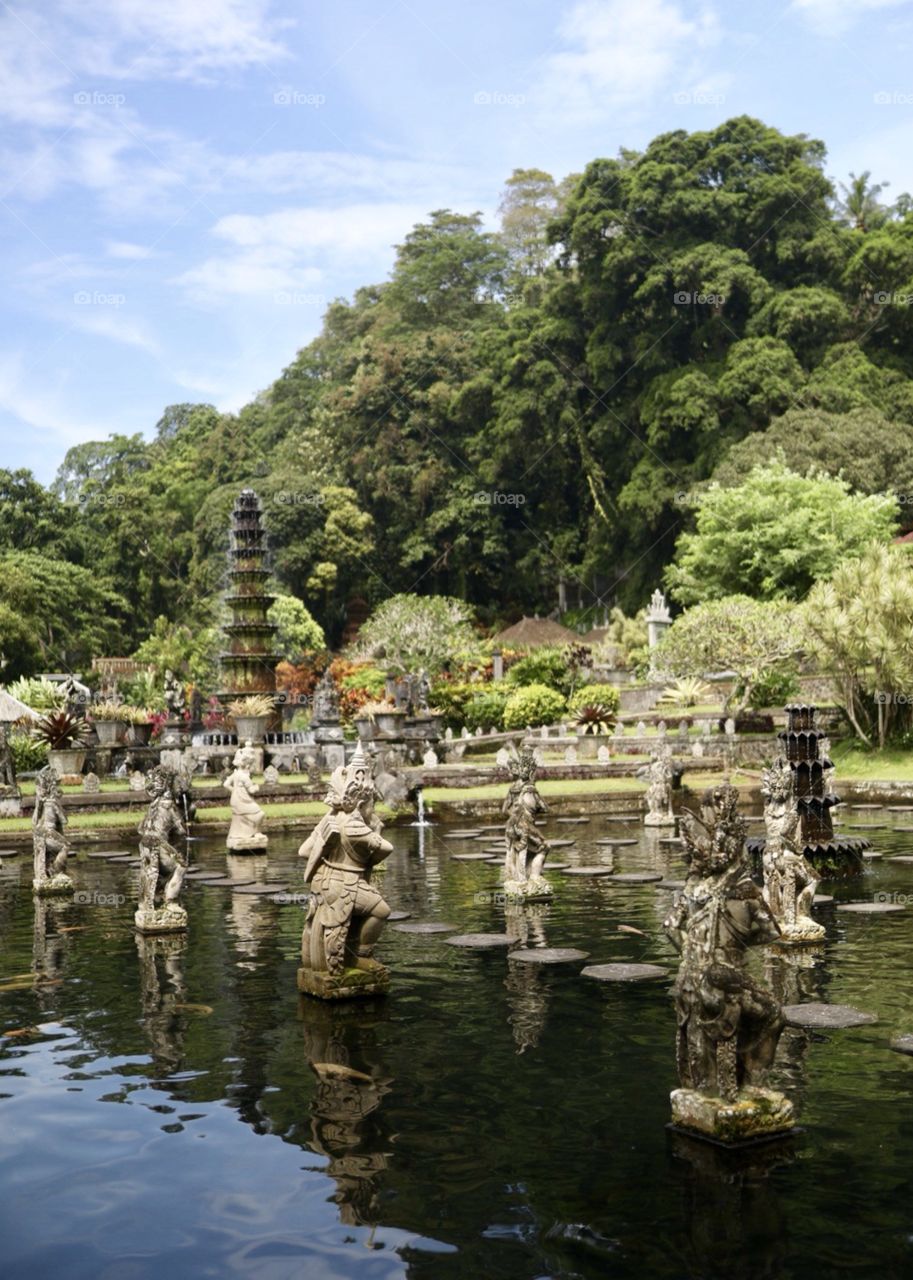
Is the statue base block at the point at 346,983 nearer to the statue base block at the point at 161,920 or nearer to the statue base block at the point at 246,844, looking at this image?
the statue base block at the point at 161,920

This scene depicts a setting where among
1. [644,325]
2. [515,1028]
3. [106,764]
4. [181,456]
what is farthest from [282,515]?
[515,1028]

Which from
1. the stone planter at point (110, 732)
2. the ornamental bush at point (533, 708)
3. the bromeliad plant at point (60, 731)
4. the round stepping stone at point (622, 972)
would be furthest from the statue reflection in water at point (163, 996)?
the ornamental bush at point (533, 708)

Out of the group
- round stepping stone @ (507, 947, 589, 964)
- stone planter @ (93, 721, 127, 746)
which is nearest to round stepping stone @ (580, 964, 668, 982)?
round stepping stone @ (507, 947, 589, 964)

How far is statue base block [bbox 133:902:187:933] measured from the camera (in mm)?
12680

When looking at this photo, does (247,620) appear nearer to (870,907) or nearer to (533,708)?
(533,708)

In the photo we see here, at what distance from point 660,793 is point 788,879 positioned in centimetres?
1092

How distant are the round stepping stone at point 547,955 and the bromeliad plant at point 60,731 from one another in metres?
20.9

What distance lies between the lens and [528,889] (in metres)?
14.4

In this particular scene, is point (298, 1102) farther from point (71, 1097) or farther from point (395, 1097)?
point (71, 1097)

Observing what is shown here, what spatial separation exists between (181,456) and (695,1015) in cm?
8865

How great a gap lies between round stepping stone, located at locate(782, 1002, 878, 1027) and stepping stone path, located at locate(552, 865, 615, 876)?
7.31 m

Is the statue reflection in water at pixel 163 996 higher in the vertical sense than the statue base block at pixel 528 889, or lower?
lower

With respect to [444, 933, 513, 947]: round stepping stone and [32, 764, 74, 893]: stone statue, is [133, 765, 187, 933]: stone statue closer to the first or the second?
[444, 933, 513, 947]: round stepping stone

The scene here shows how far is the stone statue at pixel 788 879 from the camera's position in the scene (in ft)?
37.7
